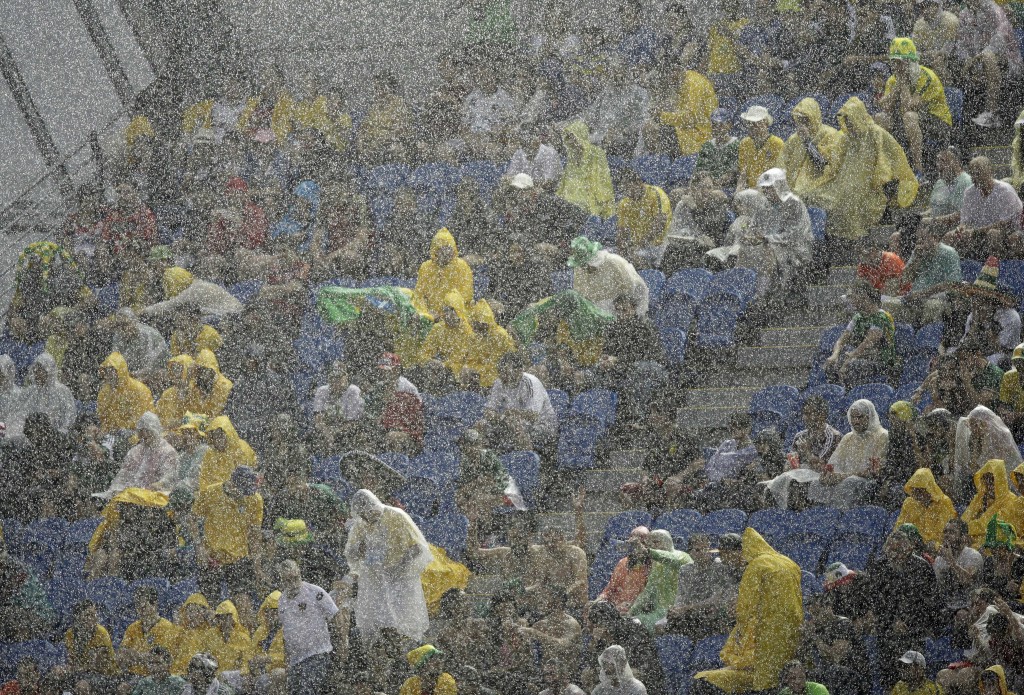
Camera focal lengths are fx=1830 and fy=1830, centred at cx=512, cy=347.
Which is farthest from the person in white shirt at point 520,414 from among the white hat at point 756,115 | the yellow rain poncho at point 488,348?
the white hat at point 756,115

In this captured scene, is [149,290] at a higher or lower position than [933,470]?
higher

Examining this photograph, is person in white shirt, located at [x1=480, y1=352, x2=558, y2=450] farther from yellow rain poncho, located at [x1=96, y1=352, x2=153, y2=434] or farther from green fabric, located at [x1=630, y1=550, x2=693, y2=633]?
yellow rain poncho, located at [x1=96, y1=352, x2=153, y2=434]

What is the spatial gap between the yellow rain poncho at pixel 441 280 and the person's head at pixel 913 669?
4.47 metres

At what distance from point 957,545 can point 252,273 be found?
5913 millimetres

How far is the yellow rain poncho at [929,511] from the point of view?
9562 mm

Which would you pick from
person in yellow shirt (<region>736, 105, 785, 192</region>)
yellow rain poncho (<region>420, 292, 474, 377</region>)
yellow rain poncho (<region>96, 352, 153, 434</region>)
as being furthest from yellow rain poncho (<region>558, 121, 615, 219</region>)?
yellow rain poncho (<region>96, 352, 153, 434</region>)

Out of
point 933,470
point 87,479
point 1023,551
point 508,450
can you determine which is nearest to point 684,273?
point 508,450

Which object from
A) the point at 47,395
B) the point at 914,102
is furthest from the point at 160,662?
the point at 914,102

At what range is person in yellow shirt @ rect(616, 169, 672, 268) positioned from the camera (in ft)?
40.7

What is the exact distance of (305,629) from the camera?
10297 mm

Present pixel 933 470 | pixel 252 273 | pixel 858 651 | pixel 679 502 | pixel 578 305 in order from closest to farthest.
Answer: pixel 858 651 → pixel 933 470 → pixel 679 502 → pixel 578 305 → pixel 252 273

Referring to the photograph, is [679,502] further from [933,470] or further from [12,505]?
[12,505]

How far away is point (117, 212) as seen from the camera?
1400 centimetres

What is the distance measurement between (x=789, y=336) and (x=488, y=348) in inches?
76.1
